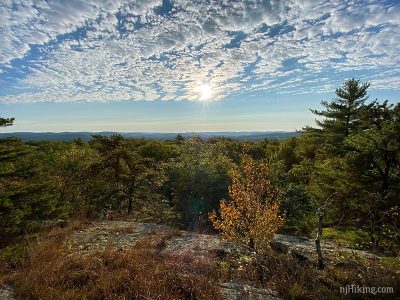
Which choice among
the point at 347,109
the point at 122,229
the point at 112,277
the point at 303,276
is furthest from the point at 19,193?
the point at 347,109

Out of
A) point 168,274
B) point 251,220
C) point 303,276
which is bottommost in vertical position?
point 303,276

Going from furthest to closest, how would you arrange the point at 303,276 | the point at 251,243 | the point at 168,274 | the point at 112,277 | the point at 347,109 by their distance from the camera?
the point at 347,109 → the point at 251,243 → the point at 303,276 → the point at 168,274 → the point at 112,277

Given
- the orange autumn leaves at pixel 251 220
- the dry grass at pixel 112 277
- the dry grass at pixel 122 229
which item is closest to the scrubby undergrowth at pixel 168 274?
the dry grass at pixel 112 277

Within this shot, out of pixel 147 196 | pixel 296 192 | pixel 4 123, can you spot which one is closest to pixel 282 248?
pixel 4 123

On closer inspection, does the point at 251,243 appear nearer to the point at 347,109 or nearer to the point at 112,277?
the point at 112,277

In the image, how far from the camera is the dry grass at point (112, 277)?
4996 millimetres

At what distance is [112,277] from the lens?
→ 5.39m

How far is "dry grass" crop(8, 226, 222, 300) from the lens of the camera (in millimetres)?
4996

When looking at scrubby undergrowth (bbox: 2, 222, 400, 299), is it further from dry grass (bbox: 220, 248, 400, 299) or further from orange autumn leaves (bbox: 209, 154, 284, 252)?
orange autumn leaves (bbox: 209, 154, 284, 252)

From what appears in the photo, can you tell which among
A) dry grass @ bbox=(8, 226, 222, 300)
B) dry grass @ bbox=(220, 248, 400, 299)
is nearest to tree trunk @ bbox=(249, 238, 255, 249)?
dry grass @ bbox=(220, 248, 400, 299)

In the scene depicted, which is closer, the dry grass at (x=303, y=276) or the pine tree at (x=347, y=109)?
the dry grass at (x=303, y=276)

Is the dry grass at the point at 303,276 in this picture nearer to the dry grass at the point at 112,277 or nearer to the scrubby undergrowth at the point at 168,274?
the scrubby undergrowth at the point at 168,274

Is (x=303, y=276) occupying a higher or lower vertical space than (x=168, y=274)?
lower

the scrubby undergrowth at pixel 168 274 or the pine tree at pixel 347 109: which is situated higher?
the pine tree at pixel 347 109
